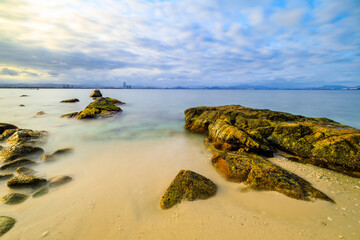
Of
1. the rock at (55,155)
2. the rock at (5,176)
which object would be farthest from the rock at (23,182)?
the rock at (55,155)

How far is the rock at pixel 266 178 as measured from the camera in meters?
4.50

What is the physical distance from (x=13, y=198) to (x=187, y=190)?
503 cm

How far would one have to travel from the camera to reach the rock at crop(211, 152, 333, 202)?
4.50m

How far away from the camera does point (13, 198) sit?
14.3 feet

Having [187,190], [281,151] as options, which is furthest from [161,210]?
[281,151]

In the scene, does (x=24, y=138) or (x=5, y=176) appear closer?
(x=5, y=176)

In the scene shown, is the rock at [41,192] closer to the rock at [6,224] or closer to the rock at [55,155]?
the rock at [6,224]

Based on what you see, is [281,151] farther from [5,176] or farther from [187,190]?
[5,176]

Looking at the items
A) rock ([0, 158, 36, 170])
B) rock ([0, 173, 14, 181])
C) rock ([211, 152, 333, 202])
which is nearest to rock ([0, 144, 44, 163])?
rock ([0, 158, 36, 170])

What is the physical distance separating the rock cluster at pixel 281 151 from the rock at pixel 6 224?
20.0ft

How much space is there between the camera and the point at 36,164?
6.39m

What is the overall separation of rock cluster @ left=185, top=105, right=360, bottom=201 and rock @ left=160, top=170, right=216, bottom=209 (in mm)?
1221

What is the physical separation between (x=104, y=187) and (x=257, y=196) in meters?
4.95

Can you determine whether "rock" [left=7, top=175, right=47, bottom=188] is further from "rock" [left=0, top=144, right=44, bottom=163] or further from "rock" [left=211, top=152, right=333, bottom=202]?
"rock" [left=211, top=152, right=333, bottom=202]
